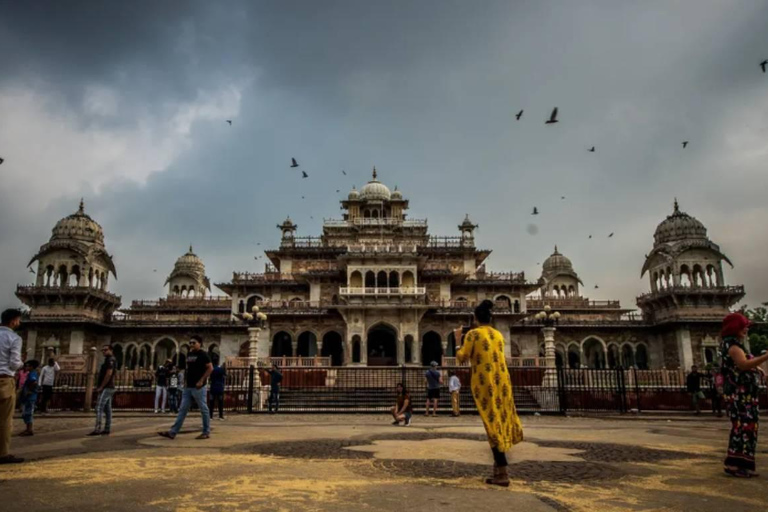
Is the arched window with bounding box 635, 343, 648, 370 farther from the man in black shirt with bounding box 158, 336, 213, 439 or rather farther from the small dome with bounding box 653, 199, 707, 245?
the man in black shirt with bounding box 158, 336, 213, 439

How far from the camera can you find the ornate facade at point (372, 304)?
37594mm

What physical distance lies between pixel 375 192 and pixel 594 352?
911 inches

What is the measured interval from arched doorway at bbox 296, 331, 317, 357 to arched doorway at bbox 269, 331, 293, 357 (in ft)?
3.53

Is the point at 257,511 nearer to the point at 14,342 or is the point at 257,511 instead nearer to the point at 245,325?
the point at 14,342

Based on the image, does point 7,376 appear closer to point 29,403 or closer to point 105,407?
point 105,407

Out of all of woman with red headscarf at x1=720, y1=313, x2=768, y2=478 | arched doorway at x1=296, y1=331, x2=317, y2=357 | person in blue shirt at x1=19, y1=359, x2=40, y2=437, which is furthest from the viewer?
arched doorway at x1=296, y1=331, x2=317, y2=357

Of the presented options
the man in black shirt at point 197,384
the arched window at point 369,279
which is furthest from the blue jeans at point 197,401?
the arched window at point 369,279

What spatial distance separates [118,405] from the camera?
67.9 ft

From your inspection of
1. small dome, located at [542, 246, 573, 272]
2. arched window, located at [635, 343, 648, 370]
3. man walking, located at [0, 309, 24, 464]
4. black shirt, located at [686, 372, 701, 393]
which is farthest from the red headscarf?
small dome, located at [542, 246, 573, 272]

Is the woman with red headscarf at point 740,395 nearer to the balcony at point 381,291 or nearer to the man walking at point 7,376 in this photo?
the man walking at point 7,376

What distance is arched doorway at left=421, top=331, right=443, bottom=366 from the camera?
39812mm

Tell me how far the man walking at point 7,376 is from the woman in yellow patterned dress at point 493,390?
522cm

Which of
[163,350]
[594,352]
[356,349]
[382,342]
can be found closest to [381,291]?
[356,349]

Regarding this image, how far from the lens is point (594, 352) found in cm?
4738
